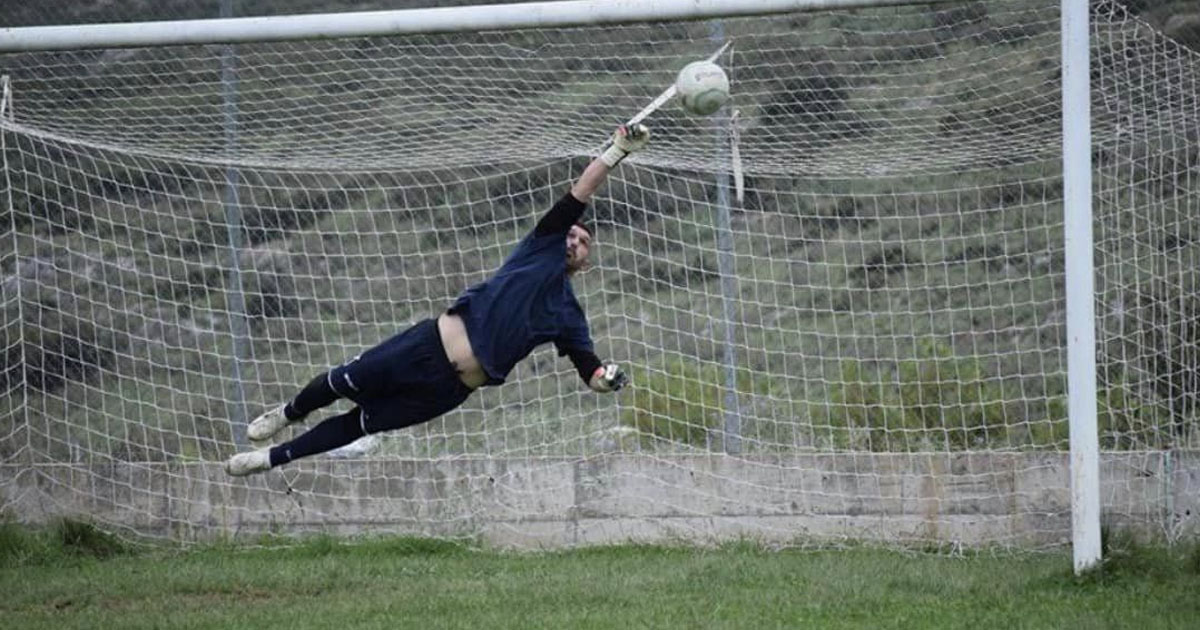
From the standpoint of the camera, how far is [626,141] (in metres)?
8.31

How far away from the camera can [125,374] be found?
12445 millimetres

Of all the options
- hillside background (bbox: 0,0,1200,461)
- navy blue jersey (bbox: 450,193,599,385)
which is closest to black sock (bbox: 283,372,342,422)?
navy blue jersey (bbox: 450,193,599,385)

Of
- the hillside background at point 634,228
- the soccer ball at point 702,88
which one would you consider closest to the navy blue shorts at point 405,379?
the soccer ball at point 702,88

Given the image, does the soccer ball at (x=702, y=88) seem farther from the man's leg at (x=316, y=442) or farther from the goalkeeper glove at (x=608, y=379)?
the man's leg at (x=316, y=442)

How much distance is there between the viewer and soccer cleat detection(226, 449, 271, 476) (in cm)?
913

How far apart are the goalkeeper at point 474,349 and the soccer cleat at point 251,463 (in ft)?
0.05

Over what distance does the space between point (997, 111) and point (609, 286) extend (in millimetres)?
3069

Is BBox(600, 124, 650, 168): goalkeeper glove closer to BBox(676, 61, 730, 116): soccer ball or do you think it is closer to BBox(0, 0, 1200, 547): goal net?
BBox(676, 61, 730, 116): soccer ball

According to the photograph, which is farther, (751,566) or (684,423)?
(684,423)

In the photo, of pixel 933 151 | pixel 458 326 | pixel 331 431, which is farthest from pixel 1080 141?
pixel 331 431

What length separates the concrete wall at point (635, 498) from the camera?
453 inches

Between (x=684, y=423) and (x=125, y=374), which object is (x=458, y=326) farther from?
(x=125, y=374)

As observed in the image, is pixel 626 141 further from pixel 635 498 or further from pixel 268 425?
pixel 635 498

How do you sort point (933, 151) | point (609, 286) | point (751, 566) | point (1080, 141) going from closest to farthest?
1. point (1080, 141)
2. point (751, 566)
3. point (933, 151)
4. point (609, 286)
